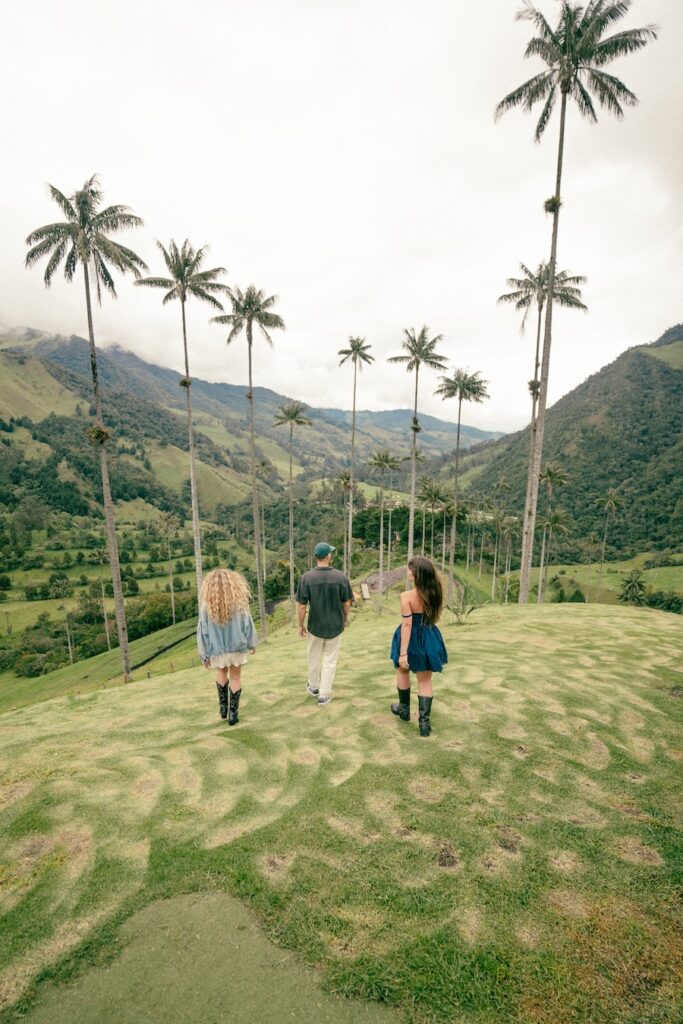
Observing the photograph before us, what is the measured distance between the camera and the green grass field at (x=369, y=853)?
3.04 m

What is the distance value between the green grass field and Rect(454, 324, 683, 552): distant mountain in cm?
12018

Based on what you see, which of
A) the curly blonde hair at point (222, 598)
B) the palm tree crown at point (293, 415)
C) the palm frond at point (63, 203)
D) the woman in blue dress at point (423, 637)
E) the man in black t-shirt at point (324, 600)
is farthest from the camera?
the palm tree crown at point (293, 415)

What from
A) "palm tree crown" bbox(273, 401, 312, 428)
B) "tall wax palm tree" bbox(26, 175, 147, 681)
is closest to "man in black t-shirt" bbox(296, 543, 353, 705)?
"tall wax palm tree" bbox(26, 175, 147, 681)

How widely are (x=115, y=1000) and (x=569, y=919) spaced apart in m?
3.49

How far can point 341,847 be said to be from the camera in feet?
14.2

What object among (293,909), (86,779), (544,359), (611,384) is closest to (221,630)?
(86,779)

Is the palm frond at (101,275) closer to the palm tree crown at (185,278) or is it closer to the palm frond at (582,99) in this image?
the palm tree crown at (185,278)

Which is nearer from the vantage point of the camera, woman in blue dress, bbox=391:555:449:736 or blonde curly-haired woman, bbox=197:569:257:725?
woman in blue dress, bbox=391:555:449:736

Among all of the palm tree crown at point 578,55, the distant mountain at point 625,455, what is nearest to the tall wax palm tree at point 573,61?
the palm tree crown at point 578,55

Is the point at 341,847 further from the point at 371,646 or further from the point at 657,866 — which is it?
the point at 371,646

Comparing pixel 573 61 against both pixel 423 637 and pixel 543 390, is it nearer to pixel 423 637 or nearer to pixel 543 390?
pixel 543 390

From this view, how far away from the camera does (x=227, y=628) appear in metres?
6.98

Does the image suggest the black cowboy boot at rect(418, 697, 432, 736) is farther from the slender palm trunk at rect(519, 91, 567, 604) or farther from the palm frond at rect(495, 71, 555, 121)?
the palm frond at rect(495, 71, 555, 121)

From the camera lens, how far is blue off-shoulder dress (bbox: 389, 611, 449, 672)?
655 centimetres
